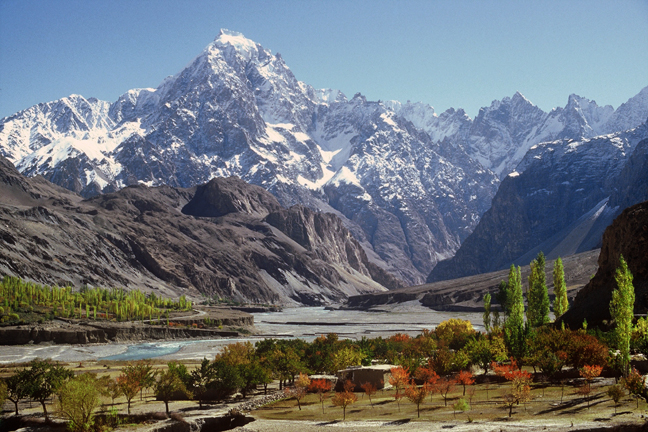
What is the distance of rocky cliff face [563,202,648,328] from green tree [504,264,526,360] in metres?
8.13

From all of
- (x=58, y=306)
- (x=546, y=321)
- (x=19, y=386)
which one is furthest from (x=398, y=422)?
(x=58, y=306)

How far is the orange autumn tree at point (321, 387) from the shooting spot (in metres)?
62.4

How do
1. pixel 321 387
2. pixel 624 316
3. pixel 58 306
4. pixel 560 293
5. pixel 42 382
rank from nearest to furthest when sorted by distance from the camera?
1. pixel 624 316
2. pixel 42 382
3. pixel 321 387
4. pixel 560 293
5. pixel 58 306

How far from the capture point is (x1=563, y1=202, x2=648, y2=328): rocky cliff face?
8162 centimetres

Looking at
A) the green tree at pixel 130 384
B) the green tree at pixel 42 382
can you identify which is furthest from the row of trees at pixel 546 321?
the green tree at pixel 42 382

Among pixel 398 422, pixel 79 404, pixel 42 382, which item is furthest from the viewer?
pixel 42 382

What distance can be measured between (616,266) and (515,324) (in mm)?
17879

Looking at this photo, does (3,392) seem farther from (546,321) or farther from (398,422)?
(546,321)

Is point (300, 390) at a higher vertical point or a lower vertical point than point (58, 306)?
lower

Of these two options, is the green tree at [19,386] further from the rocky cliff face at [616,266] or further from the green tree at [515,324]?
the rocky cliff face at [616,266]

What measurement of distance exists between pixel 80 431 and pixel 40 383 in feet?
42.5

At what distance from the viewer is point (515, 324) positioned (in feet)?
266

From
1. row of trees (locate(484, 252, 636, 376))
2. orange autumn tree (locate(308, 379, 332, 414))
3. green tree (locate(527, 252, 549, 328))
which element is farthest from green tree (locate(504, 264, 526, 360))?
orange autumn tree (locate(308, 379, 332, 414))

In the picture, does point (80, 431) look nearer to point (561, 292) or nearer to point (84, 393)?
point (84, 393)
